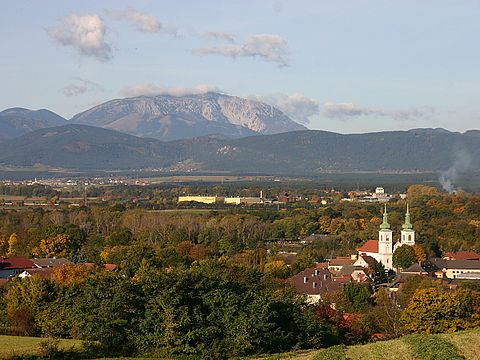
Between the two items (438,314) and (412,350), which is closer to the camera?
(412,350)

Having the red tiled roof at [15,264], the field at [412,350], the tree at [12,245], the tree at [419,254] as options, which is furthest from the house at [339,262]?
the field at [412,350]

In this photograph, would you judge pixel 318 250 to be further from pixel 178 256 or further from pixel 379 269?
pixel 178 256

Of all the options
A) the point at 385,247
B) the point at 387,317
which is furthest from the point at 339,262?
the point at 387,317

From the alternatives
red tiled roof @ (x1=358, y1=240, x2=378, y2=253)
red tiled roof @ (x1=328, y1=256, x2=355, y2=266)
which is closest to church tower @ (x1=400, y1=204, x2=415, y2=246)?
red tiled roof @ (x1=358, y1=240, x2=378, y2=253)

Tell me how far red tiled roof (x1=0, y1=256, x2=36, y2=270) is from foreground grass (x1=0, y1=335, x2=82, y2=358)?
26.6 m

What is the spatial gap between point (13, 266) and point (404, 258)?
81.3 feet

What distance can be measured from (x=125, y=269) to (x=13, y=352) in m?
24.3

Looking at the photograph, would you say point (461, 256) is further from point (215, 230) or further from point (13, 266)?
point (13, 266)

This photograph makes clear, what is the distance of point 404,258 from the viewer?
5784 centimetres

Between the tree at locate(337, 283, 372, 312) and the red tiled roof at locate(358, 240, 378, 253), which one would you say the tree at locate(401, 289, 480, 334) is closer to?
the tree at locate(337, 283, 372, 312)

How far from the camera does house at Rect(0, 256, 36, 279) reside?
164ft

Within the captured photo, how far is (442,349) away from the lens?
1959 cm

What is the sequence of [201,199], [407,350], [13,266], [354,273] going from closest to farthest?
[407,350], [13,266], [354,273], [201,199]

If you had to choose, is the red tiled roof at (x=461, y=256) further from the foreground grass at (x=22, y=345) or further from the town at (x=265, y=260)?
the foreground grass at (x=22, y=345)
